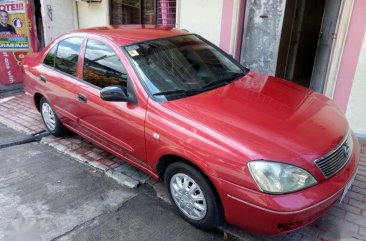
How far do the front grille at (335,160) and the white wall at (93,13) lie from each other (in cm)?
618

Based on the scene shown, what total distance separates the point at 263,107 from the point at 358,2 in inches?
107

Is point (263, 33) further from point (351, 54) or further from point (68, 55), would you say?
point (68, 55)

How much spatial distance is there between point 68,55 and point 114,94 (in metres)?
1.43

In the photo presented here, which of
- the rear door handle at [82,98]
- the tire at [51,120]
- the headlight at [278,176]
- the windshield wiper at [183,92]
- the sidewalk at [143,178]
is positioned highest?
the windshield wiper at [183,92]

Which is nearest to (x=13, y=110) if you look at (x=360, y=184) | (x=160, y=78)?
(x=160, y=78)

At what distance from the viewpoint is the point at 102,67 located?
132 inches

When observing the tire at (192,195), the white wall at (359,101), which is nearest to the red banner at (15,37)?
the tire at (192,195)

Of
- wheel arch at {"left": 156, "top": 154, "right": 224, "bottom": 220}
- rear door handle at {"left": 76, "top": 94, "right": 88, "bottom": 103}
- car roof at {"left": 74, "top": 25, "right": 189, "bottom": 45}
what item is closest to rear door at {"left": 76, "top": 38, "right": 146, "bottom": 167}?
rear door handle at {"left": 76, "top": 94, "right": 88, "bottom": 103}

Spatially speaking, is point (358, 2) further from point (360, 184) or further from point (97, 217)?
point (97, 217)

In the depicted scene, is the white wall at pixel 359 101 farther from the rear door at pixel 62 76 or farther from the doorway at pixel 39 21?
the doorway at pixel 39 21

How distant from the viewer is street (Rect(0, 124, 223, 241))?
9.04 ft

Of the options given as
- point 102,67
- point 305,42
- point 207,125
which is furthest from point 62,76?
point 305,42

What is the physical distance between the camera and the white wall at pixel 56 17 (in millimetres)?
7012

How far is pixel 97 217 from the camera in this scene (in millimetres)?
2961
